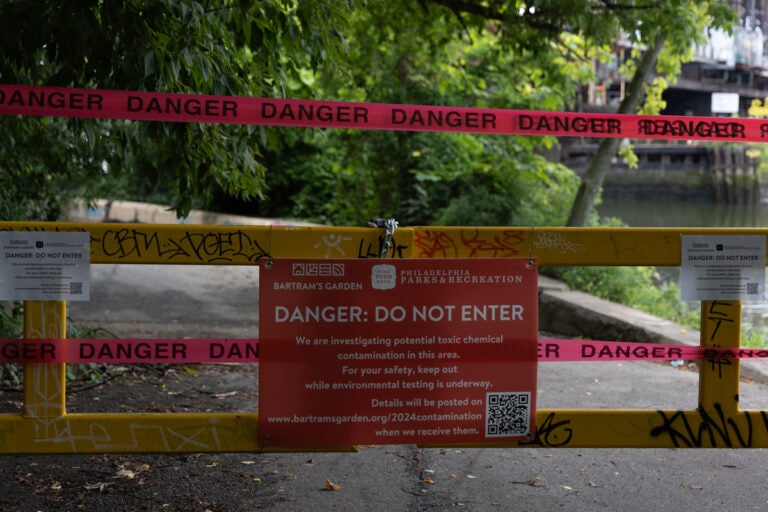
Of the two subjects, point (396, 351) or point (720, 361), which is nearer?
point (396, 351)

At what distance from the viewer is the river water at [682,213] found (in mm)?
36250

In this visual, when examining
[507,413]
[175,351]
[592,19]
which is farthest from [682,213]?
[175,351]

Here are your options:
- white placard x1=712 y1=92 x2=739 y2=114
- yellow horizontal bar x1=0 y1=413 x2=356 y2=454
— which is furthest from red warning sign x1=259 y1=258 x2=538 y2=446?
white placard x1=712 y1=92 x2=739 y2=114

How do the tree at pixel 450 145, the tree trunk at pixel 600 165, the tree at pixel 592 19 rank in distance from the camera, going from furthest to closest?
the tree at pixel 450 145
the tree trunk at pixel 600 165
the tree at pixel 592 19

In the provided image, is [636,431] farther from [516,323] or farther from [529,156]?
[529,156]

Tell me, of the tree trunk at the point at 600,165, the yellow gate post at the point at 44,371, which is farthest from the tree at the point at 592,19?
the yellow gate post at the point at 44,371

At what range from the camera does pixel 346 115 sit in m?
3.35

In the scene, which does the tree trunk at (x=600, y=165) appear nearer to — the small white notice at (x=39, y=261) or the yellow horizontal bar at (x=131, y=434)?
the yellow horizontal bar at (x=131, y=434)

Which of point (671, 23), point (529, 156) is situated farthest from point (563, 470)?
point (529, 156)

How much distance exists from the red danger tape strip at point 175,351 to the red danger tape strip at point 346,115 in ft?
2.47

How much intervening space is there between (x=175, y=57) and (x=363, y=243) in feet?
6.05

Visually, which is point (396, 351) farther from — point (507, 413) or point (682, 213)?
point (682, 213)

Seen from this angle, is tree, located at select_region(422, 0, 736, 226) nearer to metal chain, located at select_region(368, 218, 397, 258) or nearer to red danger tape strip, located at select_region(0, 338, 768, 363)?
red danger tape strip, located at select_region(0, 338, 768, 363)

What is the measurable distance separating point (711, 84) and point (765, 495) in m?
27.2
